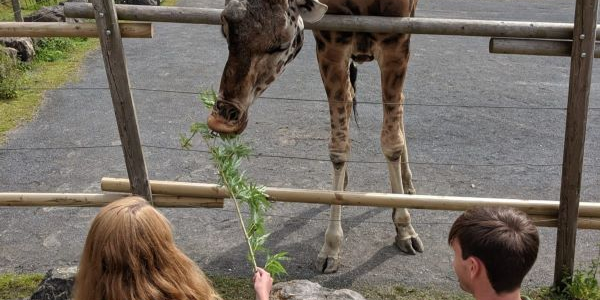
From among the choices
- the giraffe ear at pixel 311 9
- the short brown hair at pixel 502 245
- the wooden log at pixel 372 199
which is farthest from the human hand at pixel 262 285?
the giraffe ear at pixel 311 9

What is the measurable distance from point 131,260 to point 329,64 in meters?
2.54

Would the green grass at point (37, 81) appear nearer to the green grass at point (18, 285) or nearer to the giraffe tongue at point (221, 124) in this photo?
the green grass at point (18, 285)

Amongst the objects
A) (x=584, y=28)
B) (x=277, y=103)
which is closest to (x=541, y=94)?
(x=277, y=103)

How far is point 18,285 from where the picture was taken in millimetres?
4020

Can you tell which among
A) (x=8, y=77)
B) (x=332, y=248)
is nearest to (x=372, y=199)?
(x=332, y=248)

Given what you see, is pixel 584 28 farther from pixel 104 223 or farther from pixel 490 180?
pixel 104 223

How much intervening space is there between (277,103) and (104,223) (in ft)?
19.2

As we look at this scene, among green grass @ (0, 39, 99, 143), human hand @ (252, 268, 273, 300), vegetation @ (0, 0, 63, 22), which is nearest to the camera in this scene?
human hand @ (252, 268, 273, 300)

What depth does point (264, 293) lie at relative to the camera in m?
2.22

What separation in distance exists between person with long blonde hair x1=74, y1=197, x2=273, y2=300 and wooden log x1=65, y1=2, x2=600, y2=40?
1858 millimetres

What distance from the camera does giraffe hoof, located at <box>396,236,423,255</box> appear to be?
4461 mm

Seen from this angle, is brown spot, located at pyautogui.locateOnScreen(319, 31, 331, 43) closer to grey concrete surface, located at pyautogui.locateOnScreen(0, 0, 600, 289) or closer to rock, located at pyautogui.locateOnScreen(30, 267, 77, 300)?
grey concrete surface, located at pyautogui.locateOnScreen(0, 0, 600, 289)

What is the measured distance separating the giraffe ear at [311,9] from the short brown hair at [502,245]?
5.57 ft

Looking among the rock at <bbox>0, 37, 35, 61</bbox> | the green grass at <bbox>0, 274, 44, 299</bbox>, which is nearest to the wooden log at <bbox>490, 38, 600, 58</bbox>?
the green grass at <bbox>0, 274, 44, 299</bbox>
